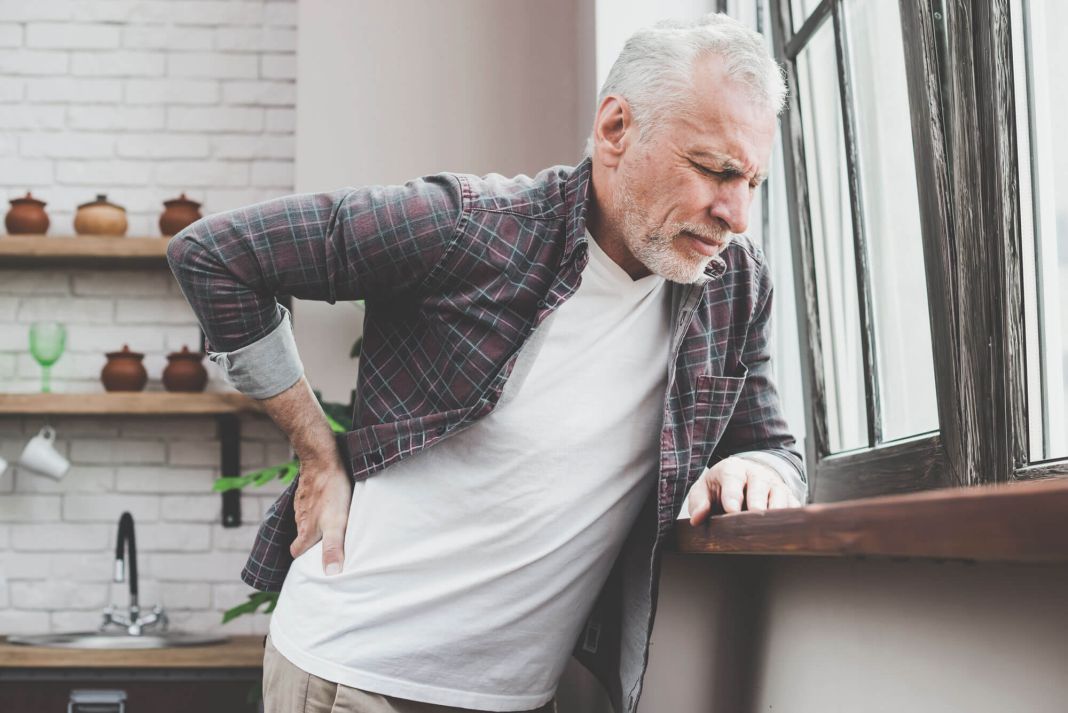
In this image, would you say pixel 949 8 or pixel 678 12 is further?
pixel 678 12

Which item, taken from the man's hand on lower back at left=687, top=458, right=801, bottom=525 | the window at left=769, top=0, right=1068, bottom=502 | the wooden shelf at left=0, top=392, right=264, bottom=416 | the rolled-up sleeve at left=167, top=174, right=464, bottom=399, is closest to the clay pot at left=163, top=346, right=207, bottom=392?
the wooden shelf at left=0, top=392, right=264, bottom=416

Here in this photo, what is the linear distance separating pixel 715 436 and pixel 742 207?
0.29m

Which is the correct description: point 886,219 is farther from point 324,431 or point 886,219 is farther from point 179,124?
point 179,124

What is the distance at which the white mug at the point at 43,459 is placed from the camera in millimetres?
3525

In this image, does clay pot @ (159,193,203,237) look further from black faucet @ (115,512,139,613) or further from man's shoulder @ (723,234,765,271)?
man's shoulder @ (723,234,765,271)

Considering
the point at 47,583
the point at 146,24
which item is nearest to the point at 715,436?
the point at 47,583

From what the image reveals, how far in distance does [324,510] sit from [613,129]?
0.62m

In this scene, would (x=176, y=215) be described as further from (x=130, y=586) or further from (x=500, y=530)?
(x=500, y=530)

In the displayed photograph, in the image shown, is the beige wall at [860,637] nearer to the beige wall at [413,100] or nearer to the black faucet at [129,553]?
the beige wall at [413,100]

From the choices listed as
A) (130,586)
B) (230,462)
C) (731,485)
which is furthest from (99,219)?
(731,485)

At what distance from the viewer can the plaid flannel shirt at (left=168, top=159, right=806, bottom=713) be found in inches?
52.3

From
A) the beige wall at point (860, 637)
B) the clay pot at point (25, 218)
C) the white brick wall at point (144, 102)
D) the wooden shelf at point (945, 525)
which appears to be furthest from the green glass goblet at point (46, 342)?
the wooden shelf at point (945, 525)

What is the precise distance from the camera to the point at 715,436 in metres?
1.40

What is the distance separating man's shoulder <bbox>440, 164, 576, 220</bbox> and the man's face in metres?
0.09
